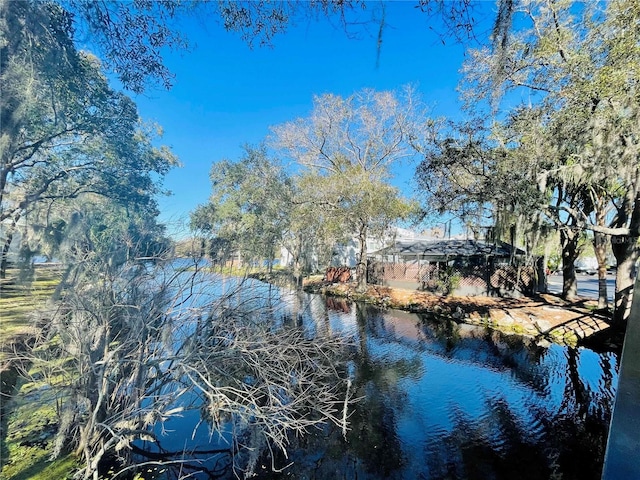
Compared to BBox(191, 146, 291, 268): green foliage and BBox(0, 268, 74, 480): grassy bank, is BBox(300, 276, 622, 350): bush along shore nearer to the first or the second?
BBox(191, 146, 291, 268): green foliage

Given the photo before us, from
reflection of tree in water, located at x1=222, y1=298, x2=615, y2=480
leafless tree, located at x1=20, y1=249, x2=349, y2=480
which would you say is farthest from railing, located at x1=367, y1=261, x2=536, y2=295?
leafless tree, located at x1=20, y1=249, x2=349, y2=480

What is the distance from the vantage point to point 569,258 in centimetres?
1148

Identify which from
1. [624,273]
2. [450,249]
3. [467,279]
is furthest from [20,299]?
[450,249]

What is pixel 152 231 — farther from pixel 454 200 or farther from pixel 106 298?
pixel 454 200

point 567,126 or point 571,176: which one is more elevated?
point 567,126

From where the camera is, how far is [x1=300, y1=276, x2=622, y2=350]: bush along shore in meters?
8.52

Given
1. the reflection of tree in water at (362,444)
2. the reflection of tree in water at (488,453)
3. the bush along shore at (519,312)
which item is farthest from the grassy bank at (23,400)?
the bush along shore at (519,312)

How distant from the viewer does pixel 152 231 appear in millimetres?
4004

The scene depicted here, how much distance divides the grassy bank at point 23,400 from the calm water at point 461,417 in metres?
1.50

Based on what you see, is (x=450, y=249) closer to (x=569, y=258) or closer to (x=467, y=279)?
(x=467, y=279)

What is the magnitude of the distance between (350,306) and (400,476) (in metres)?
10.1

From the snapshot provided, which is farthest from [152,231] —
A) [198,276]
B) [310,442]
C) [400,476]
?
[400,476]

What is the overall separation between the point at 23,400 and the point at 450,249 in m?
16.2

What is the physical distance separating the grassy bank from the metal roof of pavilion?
14985mm
